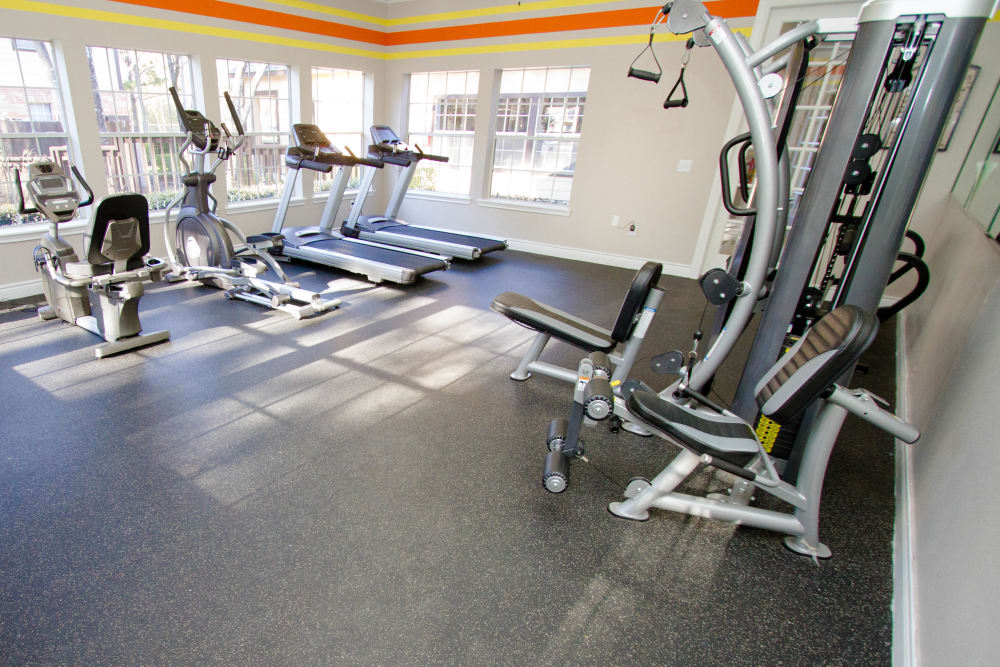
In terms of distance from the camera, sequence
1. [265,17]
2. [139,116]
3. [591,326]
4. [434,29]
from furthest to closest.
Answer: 1. [434,29]
2. [265,17]
3. [139,116]
4. [591,326]

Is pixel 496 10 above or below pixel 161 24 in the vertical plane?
above

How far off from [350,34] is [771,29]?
4.85 metres

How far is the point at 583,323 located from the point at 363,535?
67.4 inches

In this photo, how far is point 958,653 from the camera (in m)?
1.24

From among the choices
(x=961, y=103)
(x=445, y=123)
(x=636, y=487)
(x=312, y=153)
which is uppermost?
(x=961, y=103)

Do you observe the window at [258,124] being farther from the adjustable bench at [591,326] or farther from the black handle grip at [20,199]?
the adjustable bench at [591,326]

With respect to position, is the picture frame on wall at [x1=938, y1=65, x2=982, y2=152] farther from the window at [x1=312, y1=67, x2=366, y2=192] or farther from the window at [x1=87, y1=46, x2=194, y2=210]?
the window at [x1=87, y1=46, x2=194, y2=210]

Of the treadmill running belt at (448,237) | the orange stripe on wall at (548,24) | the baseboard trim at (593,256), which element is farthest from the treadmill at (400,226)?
the orange stripe on wall at (548,24)

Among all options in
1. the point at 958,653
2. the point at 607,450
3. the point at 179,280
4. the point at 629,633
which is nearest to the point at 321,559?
the point at 629,633

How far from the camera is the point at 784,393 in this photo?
1724 mm

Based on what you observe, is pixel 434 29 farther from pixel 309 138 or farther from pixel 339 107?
pixel 309 138

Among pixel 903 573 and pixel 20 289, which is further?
pixel 20 289

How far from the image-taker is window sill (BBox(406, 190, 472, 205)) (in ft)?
22.9

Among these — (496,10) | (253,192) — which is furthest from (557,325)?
(496,10)
